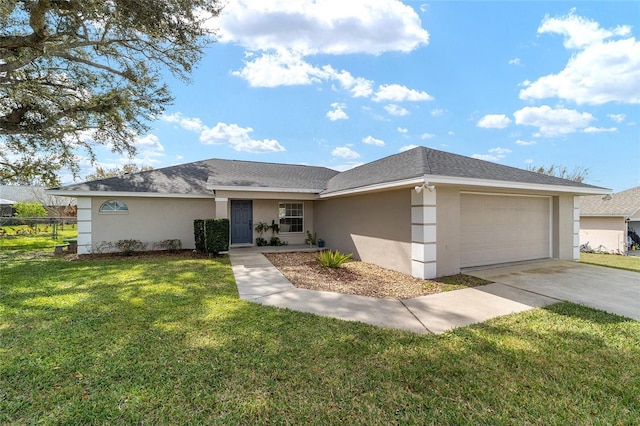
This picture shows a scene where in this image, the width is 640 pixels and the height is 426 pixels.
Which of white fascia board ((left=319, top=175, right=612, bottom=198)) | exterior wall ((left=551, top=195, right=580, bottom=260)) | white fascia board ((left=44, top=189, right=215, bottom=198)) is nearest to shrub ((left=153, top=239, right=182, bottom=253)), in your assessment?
white fascia board ((left=44, top=189, right=215, bottom=198))

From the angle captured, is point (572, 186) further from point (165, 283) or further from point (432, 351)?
point (165, 283)

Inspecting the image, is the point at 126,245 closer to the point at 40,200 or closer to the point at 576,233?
the point at 576,233

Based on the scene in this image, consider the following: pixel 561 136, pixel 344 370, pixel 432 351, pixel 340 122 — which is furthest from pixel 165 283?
pixel 561 136

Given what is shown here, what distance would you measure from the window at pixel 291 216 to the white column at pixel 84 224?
26.4 ft

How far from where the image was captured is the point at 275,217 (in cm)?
1411

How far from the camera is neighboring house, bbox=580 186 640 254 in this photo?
1486cm

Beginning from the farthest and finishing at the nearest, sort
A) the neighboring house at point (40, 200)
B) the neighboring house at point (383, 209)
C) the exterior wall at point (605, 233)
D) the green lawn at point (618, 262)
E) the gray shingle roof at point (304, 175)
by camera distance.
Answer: the neighboring house at point (40, 200), the exterior wall at point (605, 233), the green lawn at point (618, 262), the gray shingle roof at point (304, 175), the neighboring house at point (383, 209)

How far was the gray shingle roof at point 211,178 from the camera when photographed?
39.0ft

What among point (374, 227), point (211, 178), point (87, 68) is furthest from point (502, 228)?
point (87, 68)

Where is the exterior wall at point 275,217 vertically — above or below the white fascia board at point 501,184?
below

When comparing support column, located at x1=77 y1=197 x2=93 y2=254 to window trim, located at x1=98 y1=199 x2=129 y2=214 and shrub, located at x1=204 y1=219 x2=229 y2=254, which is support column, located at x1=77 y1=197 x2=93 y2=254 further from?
shrub, located at x1=204 y1=219 x2=229 y2=254

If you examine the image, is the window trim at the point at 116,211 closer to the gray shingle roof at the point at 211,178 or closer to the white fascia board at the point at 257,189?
the gray shingle roof at the point at 211,178

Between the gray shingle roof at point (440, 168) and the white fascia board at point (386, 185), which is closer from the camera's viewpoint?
the white fascia board at point (386, 185)

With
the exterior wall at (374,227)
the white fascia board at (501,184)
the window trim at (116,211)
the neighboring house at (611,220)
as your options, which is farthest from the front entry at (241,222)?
the neighboring house at (611,220)
